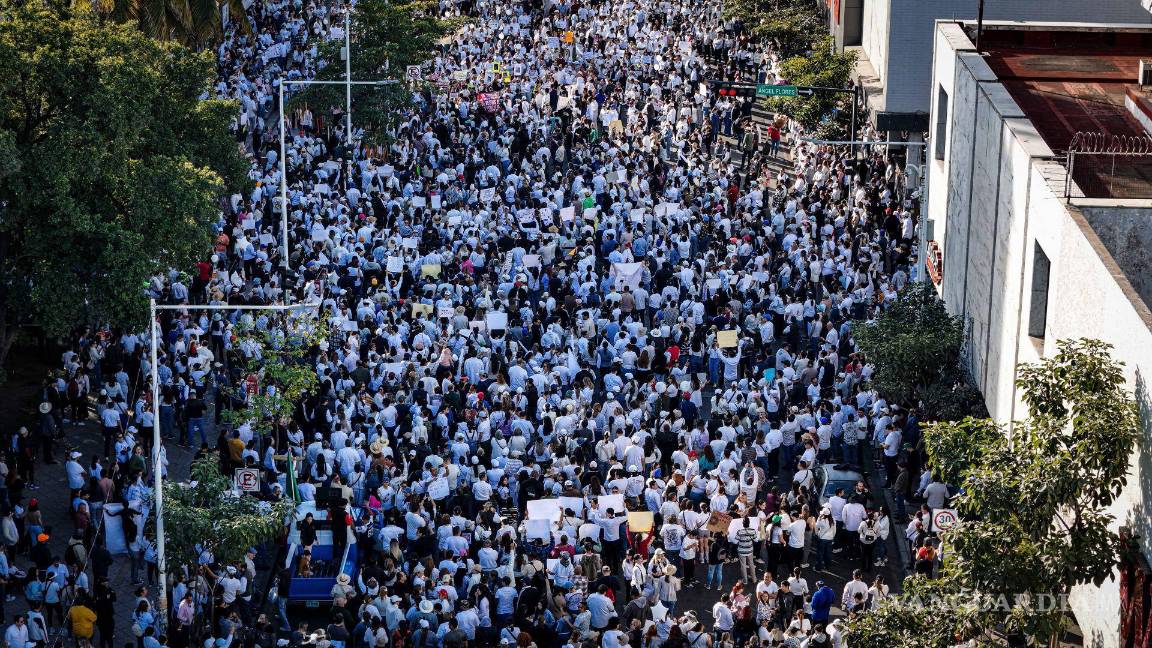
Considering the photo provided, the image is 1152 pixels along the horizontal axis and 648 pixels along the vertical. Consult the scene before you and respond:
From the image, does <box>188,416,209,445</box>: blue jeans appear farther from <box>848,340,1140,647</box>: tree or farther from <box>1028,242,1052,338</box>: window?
<box>848,340,1140,647</box>: tree

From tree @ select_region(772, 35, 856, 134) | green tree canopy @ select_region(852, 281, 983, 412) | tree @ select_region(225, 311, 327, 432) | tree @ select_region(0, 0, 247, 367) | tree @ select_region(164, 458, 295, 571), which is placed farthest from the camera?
tree @ select_region(772, 35, 856, 134)

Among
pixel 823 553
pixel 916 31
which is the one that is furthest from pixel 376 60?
pixel 823 553

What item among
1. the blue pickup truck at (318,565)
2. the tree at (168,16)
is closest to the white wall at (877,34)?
the tree at (168,16)

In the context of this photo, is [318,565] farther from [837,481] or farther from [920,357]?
[920,357]

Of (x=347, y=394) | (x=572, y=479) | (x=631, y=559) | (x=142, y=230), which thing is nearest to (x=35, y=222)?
(x=142, y=230)

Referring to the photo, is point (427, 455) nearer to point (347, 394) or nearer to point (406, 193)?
point (347, 394)

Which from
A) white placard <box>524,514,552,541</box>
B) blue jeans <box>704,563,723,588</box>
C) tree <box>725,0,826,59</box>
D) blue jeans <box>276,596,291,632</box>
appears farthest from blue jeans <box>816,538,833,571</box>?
tree <box>725,0,826,59</box>

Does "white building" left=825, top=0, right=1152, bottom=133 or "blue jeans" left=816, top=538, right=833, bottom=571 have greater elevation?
"white building" left=825, top=0, right=1152, bottom=133

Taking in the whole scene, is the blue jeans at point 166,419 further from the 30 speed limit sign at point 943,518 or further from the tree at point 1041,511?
the tree at point 1041,511
